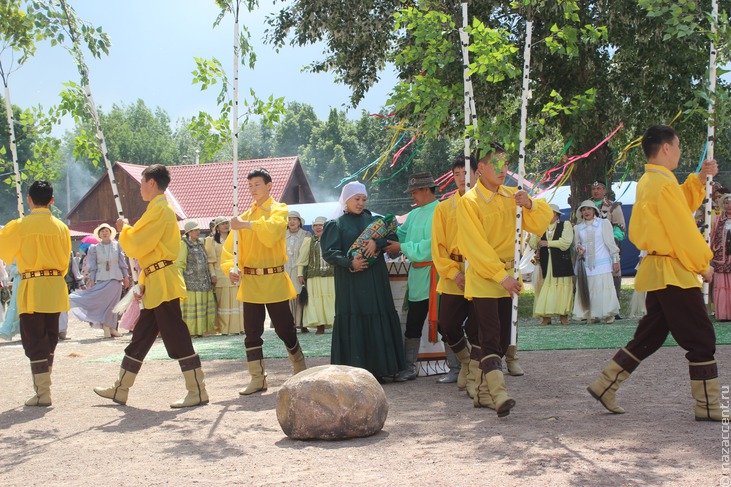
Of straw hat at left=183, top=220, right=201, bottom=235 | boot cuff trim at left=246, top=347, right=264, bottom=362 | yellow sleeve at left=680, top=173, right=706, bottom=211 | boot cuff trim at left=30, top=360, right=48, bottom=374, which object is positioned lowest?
boot cuff trim at left=30, top=360, right=48, bottom=374

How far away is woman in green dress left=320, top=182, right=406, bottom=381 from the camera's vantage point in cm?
817

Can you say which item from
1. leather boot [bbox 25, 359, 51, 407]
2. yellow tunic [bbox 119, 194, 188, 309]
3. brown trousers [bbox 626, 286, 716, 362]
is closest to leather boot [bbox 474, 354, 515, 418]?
brown trousers [bbox 626, 286, 716, 362]

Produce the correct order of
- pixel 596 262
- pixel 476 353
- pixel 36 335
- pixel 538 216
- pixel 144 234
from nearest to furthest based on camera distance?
pixel 538 216
pixel 476 353
pixel 144 234
pixel 36 335
pixel 596 262

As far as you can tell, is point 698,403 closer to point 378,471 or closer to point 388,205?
point 378,471

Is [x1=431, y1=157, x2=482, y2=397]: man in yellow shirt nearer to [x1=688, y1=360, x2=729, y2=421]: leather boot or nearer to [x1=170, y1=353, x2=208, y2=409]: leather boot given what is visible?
[x1=688, y1=360, x2=729, y2=421]: leather boot

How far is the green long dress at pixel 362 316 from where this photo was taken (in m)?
8.17

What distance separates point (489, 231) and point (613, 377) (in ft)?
4.41

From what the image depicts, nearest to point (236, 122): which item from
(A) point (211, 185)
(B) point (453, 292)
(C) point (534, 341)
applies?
(B) point (453, 292)

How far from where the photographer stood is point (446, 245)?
757cm

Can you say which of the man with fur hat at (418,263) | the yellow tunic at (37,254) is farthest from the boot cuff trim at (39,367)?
the man with fur hat at (418,263)

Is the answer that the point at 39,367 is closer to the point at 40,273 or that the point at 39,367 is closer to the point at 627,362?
the point at 40,273

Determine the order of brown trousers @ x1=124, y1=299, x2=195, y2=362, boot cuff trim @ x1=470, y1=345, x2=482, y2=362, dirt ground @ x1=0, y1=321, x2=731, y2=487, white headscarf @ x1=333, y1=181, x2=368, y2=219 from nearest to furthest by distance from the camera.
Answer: dirt ground @ x1=0, y1=321, x2=731, y2=487 < boot cuff trim @ x1=470, y1=345, x2=482, y2=362 < brown trousers @ x1=124, y1=299, x2=195, y2=362 < white headscarf @ x1=333, y1=181, x2=368, y2=219

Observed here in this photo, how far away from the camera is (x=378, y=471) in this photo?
4973 mm

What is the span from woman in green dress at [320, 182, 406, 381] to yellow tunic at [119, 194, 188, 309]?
4.75 ft
